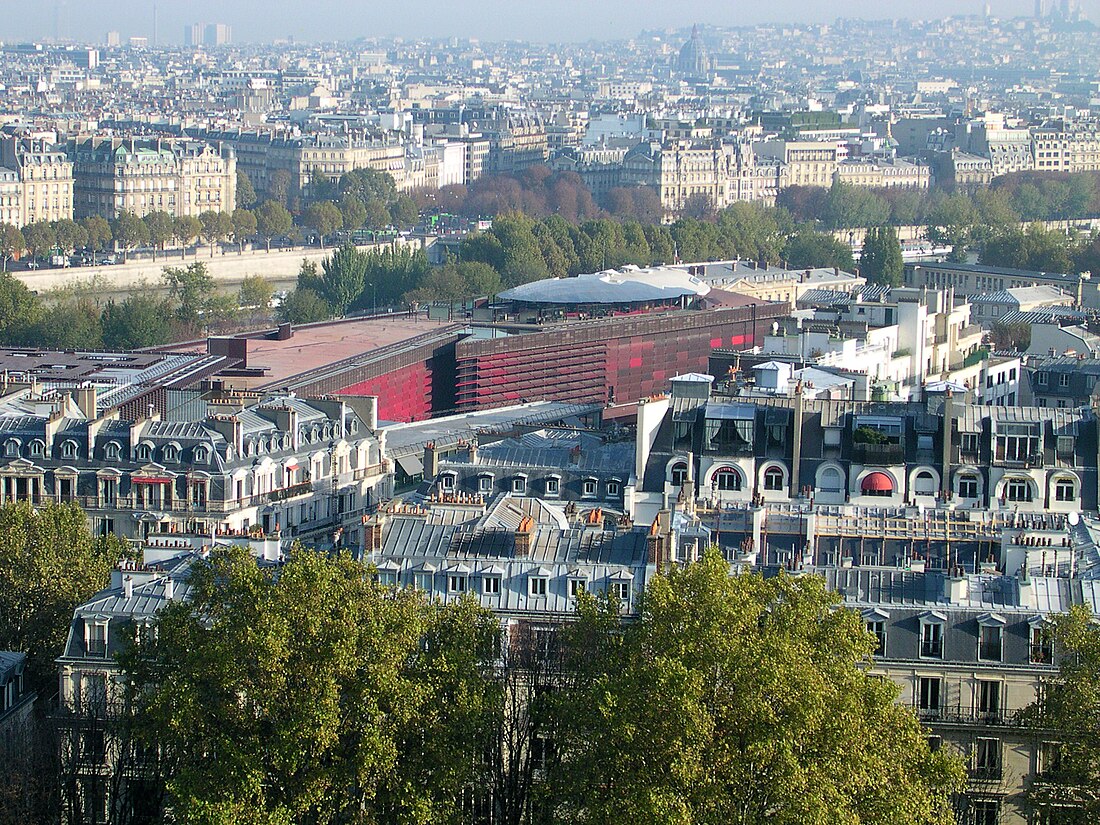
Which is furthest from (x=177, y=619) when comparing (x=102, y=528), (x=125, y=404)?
(x=125, y=404)

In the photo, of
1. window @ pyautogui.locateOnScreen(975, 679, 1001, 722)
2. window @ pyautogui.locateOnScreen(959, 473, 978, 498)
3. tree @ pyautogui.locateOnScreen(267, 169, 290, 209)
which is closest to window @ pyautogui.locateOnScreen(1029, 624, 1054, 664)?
window @ pyautogui.locateOnScreen(975, 679, 1001, 722)

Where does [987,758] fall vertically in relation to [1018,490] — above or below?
below

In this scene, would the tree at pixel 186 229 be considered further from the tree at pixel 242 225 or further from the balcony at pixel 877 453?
the balcony at pixel 877 453

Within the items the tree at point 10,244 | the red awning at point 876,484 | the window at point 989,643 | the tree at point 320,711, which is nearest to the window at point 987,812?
the window at point 989,643

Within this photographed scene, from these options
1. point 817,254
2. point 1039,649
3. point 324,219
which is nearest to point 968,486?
point 1039,649

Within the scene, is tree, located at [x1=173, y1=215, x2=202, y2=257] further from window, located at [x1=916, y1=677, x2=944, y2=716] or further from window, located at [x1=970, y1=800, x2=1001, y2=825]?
window, located at [x1=970, y1=800, x2=1001, y2=825]

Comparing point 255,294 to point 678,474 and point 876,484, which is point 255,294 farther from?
point 876,484
